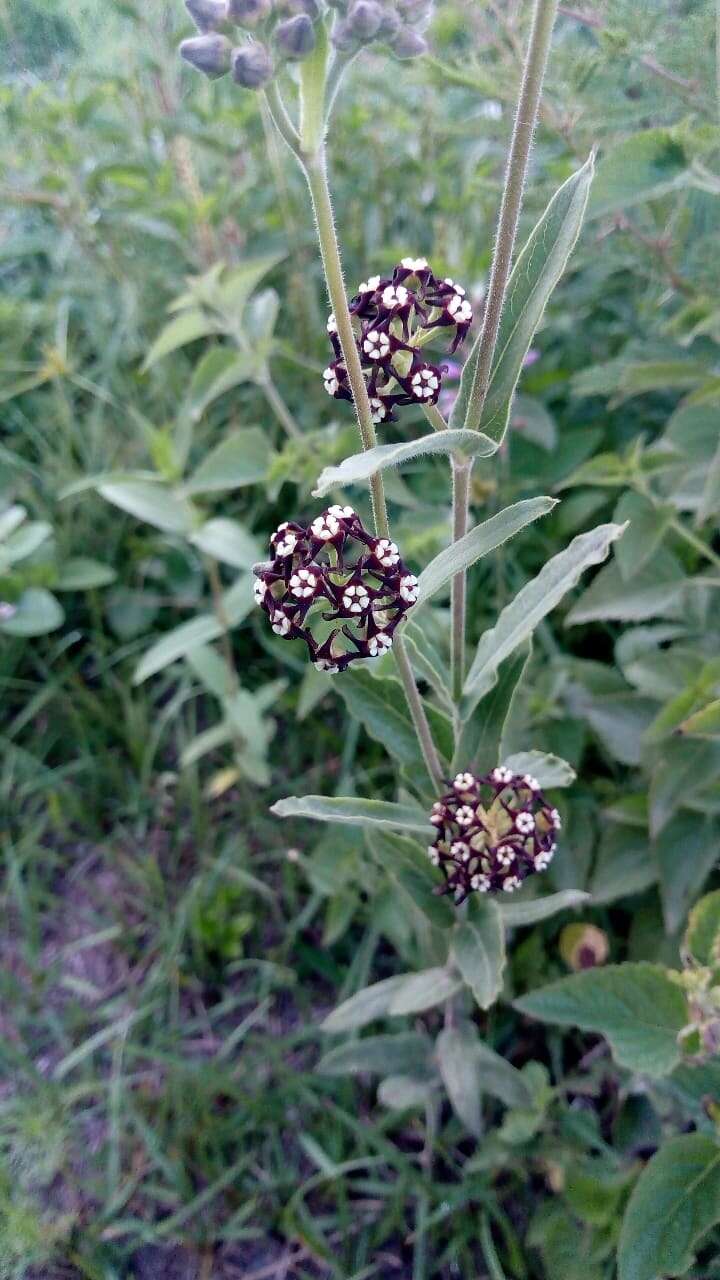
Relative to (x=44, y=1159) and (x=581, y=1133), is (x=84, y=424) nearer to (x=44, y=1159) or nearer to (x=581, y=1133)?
(x=44, y=1159)

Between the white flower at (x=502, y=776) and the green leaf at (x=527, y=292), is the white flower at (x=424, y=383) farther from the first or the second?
the white flower at (x=502, y=776)

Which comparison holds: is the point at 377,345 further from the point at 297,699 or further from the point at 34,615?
the point at 34,615

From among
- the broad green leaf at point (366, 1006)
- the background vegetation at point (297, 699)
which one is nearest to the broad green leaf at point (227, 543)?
the background vegetation at point (297, 699)

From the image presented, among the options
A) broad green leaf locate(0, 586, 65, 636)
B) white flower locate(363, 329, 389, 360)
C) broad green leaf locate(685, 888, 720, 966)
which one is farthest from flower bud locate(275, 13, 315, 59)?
broad green leaf locate(0, 586, 65, 636)

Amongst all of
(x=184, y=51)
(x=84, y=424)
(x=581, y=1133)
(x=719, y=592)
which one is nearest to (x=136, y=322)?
(x=84, y=424)

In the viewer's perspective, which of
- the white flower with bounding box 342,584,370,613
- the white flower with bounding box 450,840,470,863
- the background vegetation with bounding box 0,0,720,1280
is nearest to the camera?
the white flower with bounding box 342,584,370,613

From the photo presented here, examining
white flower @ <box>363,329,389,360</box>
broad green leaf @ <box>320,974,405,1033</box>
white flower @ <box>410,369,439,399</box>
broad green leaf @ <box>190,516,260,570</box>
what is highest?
white flower @ <box>363,329,389,360</box>

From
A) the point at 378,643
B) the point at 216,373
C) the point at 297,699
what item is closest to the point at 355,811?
the point at 378,643

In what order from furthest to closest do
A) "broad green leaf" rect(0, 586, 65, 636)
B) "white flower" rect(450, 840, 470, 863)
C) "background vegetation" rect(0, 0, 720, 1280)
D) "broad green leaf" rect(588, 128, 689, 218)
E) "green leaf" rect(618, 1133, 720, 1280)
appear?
"broad green leaf" rect(0, 586, 65, 636)
"background vegetation" rect(0, 0, 720, 1280)
"broad green leaf" rect(588, 128, 689, 218)
"green leaf" rect(618, 1133, 720, 1280)
"white flower" rect(450, 840, 470, 863)

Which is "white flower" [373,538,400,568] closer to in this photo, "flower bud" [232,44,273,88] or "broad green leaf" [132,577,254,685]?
"flower bud" [232,44,273,88]
